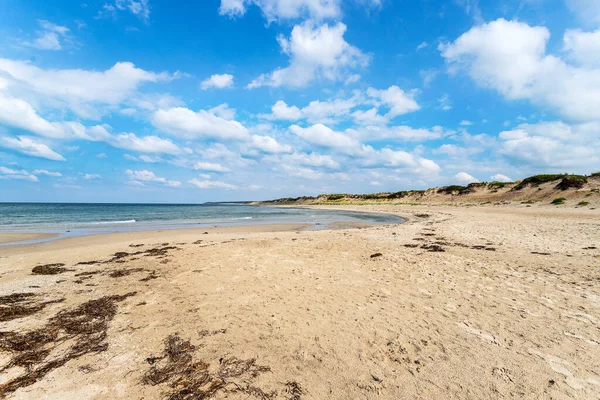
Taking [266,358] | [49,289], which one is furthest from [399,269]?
[49,289]

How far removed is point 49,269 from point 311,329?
36.6 ft

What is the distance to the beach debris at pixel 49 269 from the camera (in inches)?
382

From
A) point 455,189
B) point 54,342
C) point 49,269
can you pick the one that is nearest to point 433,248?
point 54,342

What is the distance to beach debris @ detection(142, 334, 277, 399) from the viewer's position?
354cm

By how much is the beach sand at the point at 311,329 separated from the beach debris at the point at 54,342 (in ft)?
0.09

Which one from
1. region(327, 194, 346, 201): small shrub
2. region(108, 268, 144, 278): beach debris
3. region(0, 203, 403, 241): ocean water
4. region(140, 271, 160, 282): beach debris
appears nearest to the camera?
region(140, 271, 160, 282): beach debris

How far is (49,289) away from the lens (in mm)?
7945

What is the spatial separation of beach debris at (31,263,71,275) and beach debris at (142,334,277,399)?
A: 869 cm

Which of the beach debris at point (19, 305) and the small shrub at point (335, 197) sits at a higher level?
the small shrub at point (335, 197)

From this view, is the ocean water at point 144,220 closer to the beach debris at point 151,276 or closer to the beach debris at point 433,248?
the beach debris at point 433,248

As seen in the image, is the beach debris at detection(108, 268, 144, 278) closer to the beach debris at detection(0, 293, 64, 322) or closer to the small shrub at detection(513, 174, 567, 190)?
the beach debris at detection(0, 293, 64, 322)

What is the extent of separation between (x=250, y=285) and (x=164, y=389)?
4.24 metres

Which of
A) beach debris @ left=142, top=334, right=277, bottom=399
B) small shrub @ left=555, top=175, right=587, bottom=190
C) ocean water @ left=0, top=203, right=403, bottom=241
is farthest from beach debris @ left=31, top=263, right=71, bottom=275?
small shrub @ left=555, top=175, right=587, bottom=190

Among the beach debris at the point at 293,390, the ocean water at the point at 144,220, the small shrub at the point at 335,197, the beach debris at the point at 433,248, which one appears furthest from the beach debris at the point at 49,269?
the small shrub at the point at 335,197
